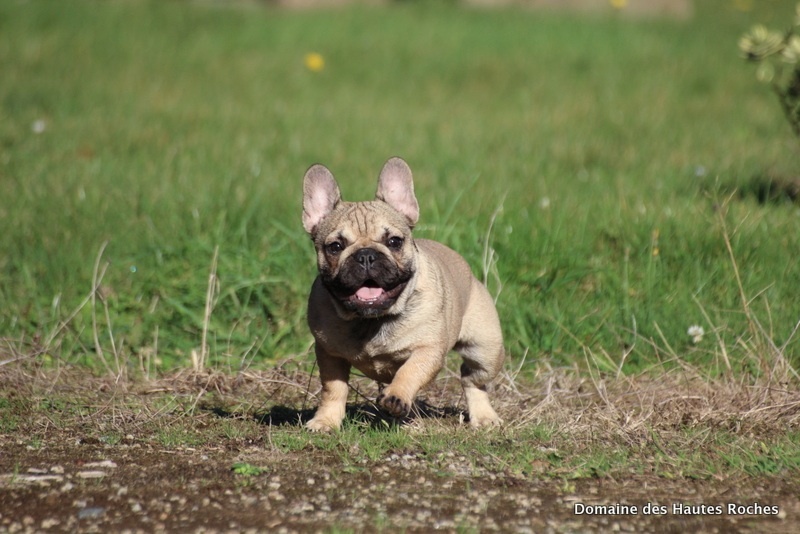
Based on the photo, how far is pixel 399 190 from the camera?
5.65 meters

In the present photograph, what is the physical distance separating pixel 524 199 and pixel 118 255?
3.15 metres

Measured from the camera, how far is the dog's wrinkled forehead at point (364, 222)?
5.28 metres

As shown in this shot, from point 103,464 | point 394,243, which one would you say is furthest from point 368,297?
point 103,464

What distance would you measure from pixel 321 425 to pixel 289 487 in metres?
0.99

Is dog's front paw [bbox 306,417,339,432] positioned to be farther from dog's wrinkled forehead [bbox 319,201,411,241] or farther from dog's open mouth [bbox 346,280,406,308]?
dog's wrinkled forehead [bbox 319,201,411,241]

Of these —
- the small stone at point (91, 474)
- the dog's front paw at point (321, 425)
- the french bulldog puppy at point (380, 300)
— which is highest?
the french bulldog puppy at point (380, 300)

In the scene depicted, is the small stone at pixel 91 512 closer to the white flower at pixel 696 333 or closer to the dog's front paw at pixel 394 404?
the dog's front paw at pixel 394 404

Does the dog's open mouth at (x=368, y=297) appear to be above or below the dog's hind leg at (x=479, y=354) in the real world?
above

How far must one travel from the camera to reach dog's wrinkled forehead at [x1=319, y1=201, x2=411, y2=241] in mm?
5281

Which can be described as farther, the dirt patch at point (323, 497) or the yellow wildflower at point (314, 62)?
the yellow wildflower at point (314, 62)

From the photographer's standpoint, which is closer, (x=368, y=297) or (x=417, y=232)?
(x=368, y=297)

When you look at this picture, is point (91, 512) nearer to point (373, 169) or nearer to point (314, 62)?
point (373, 169)

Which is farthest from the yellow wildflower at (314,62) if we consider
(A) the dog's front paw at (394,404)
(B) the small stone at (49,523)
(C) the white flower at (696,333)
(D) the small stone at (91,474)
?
(B) the small stone at (49,523)

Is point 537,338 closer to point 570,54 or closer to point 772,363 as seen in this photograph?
point 772,363
